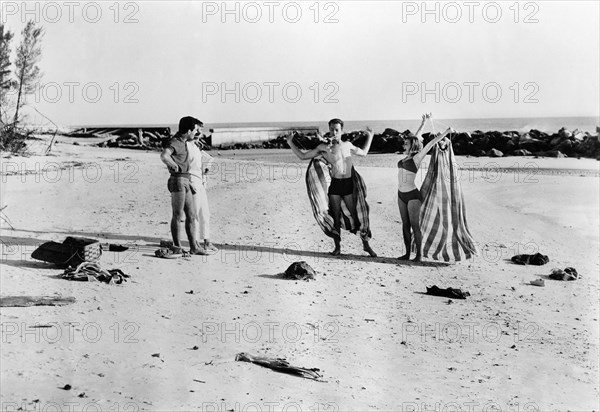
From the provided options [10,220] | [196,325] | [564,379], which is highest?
[10,220]

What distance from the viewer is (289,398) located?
6875mm

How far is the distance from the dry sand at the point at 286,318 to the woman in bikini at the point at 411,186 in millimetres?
526

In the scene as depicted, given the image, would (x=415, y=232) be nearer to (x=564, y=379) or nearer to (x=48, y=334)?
(x=564, y=379)

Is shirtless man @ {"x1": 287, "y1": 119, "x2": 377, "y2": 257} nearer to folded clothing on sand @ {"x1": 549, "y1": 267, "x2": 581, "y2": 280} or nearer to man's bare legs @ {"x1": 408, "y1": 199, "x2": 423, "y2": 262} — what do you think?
man's bare legs @ {"x1": 408, "y1": 199, "x2": 423, "y2": 262}

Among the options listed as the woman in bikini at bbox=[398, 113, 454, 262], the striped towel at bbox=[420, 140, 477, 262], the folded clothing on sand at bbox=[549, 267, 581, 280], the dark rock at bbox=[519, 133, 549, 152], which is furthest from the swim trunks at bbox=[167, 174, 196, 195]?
the dark rock at bbox=[519, 133, 549, 152]

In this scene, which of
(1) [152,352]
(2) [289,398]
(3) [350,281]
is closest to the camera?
(2) [289,398]

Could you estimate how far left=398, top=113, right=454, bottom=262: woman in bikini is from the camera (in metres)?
11.5

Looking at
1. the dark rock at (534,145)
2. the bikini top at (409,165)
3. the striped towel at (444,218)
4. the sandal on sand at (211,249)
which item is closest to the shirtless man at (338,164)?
the bikini top at (409,165)

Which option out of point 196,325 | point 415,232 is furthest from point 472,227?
point 196,325

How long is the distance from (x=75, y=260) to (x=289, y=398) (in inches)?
155

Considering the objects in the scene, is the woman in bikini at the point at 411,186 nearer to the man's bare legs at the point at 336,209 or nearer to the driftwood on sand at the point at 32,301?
the man's bare legs at the point at 336,209

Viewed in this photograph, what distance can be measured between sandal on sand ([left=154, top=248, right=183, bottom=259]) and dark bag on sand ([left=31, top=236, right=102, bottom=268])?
1.18 metres

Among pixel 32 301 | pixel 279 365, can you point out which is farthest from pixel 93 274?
pixel 279 365

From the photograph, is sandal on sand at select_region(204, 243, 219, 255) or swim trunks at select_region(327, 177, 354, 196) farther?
swim trunks at select_region(327, 177, 354, 196)
